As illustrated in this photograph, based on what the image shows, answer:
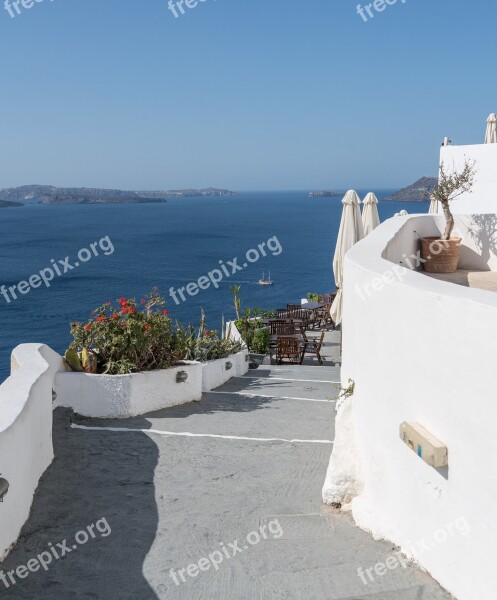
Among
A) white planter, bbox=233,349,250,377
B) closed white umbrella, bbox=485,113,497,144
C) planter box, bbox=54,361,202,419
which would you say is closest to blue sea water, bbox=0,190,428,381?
white planter, bbox=233,349,250,377

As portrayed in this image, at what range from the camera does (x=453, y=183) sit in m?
9.63

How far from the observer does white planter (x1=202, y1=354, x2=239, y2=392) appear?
9547mm

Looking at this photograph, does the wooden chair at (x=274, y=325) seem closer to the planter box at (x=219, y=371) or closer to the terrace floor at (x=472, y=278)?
the planter box at (x=219, y=371)

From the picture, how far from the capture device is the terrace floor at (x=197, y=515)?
393 cm

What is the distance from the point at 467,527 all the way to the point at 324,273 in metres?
74.3

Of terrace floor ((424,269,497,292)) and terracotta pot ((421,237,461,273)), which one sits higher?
terracotta pot ((421,237,461,273))

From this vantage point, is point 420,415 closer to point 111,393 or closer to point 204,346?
point 111,393

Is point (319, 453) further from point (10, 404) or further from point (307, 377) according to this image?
point (307, 377)

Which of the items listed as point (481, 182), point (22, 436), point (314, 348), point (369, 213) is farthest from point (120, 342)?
point (314, 348)

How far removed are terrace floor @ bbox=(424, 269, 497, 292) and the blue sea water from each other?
114 feet

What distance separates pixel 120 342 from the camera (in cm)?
782

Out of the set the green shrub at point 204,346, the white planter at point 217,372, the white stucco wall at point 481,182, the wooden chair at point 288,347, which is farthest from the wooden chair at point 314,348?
the white stucco wall at point 481,182

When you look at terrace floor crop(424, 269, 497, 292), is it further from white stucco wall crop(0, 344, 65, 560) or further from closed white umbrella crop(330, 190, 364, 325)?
white stucco wall crop(0, 344, 65, 560)

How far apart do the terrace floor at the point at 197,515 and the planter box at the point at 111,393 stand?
18 centimetres
